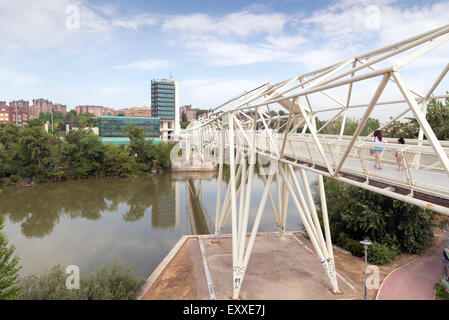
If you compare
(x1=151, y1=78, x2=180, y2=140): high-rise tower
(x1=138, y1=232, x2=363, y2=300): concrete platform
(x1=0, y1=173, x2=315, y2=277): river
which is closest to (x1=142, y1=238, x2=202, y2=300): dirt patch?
(x1=138, y1=232, x2=363, y2=300): concrete platform

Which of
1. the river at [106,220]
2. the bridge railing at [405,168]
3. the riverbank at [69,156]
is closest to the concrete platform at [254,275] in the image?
the river at [106,220]

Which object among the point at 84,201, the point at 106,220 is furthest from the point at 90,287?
the point at 84,201

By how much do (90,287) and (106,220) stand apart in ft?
43.4

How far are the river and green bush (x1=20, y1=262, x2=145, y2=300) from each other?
2.72 metres

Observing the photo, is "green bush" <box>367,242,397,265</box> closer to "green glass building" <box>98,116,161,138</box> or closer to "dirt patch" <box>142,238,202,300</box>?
"dirt patch" <box>142,238,202,300</box>

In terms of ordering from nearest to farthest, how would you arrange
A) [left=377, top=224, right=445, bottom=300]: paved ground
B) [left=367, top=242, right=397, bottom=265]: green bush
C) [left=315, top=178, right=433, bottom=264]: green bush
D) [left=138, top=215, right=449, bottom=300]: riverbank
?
[left=377, top=224, right=445, bottom=300]: paved ground → [left=138, top=215, right=449, bottom=300]: riverbank → [left=367, top=242, right=397, bottom=265]: green bush → [left=315, top=178, right=433, bottom=264]: green bush

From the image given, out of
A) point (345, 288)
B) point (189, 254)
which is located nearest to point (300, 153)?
point (345, 288)

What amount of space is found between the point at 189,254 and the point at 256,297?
14.9ft

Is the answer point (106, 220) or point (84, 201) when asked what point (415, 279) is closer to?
point (106, 220)

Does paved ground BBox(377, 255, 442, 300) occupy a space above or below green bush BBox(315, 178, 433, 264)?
below

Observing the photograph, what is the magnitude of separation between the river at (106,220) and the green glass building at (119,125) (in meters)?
44.9

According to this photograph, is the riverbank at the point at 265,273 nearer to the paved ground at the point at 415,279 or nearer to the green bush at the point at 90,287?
the paved ground at the point at 415,279

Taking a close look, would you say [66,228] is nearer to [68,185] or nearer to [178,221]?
[178,221]

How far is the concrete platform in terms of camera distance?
1000 cm
